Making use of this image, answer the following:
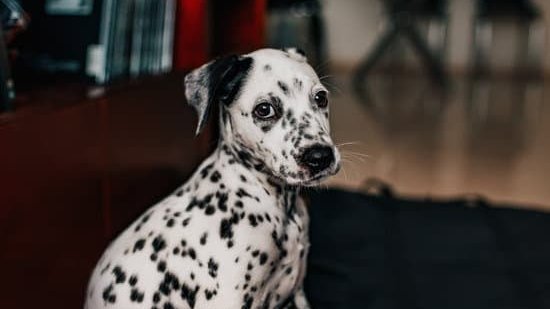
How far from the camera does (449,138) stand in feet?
11.7

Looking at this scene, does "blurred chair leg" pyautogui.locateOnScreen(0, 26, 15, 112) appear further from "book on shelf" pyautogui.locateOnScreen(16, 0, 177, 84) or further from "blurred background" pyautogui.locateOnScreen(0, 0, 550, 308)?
"book on shelf" pyautogui.locateOnScreen(16, 0, 177, 84)

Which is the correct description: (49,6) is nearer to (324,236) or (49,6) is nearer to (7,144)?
(7,144)

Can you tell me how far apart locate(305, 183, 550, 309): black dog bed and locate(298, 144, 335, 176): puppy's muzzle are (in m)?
0.60

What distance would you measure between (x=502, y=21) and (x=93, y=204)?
5658 mm

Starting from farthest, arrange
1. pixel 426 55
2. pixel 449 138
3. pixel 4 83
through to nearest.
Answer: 1. pixel 426 55
2. pixel 449 138
3. pixel 4 83

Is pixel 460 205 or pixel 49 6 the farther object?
pixel 460 205

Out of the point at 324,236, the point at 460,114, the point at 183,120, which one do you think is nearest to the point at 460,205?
the point at 324,236

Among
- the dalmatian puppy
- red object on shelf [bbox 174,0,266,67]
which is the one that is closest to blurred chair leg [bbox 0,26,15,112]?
the dalmatian puppy

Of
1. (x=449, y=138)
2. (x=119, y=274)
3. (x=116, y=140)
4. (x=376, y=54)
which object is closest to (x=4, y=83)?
(x=116, y=140)

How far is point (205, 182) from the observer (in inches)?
45.9

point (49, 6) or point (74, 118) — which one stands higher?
point (49, 6)

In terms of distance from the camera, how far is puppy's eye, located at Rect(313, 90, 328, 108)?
3.75ft

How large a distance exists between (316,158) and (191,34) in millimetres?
863

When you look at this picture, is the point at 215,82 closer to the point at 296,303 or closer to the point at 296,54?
the point at 296,54
